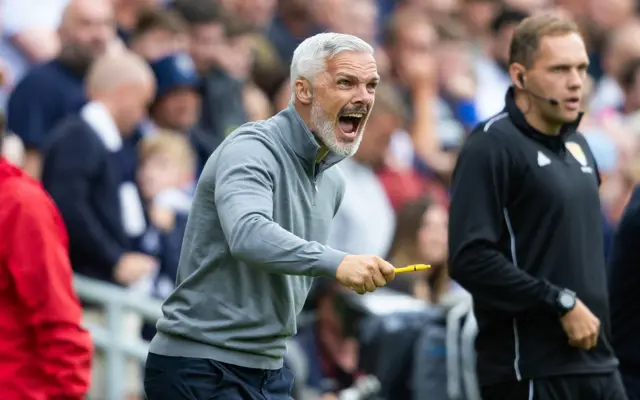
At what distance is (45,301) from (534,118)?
90.1 inches

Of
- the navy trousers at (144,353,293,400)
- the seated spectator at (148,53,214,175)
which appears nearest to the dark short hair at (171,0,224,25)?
the seated spectator at (148,53,214,175)

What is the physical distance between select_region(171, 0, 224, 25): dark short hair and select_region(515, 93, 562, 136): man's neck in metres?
4.75

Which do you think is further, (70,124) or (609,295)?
(70,124)

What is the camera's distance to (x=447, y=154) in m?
12.6

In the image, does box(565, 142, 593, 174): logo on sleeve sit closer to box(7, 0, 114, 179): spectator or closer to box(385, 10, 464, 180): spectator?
box(7, 0, 114, 179): spectator

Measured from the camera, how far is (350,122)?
549 cm

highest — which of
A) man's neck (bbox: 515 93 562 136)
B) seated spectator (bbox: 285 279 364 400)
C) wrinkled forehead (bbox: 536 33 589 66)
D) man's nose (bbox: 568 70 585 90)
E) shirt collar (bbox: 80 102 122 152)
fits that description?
wrinkled forehead (bbox: 536 33 589 66)

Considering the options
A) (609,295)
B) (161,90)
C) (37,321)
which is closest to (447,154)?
(161,90)

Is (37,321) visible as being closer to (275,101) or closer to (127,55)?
(127,55)

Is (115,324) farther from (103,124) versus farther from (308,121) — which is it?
(308,121)

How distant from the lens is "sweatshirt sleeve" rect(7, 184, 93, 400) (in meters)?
5.85

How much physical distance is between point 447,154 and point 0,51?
4.00 m

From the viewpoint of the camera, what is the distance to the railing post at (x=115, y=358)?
29.1ft

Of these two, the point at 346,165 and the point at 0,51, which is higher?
the point at 0,51
